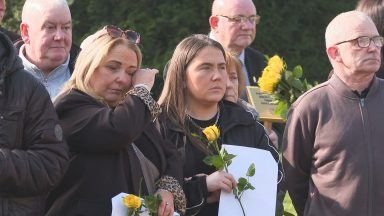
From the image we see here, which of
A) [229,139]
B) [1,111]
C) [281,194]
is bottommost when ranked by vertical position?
[281,194]

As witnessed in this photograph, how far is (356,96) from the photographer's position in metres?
5.08

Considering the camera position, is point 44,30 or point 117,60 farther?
point 44,30

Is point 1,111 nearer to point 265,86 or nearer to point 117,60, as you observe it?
point 117,60

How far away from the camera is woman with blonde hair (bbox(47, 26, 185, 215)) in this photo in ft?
14.5

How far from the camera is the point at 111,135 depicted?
4387 mm

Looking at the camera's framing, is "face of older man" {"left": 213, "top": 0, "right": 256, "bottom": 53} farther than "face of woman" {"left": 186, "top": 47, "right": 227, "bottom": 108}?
Yes

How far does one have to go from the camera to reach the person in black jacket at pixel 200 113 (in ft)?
16.7

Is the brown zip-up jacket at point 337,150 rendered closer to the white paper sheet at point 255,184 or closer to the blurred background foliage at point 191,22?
the white paper sheet at point 255,184

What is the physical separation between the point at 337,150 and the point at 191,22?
28.2ft

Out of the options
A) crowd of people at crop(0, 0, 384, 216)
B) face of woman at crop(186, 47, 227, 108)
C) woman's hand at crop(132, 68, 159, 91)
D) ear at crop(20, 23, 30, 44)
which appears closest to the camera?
crowd of people at crop(0, 0, 384, 216)

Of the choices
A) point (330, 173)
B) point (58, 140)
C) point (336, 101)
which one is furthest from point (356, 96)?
point (58, 140)

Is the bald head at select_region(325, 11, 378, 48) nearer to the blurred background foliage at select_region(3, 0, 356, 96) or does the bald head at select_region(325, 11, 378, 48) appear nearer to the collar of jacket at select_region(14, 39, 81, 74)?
the collar of jacket at select_region(14, 39, 81, 74)

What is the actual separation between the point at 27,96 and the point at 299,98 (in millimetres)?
1729

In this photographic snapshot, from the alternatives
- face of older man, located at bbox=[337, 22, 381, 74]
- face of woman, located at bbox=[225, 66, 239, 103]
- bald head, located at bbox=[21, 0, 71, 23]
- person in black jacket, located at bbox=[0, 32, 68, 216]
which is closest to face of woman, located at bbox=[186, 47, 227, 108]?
face of woman, located at bbox=[225, 66, 239, 103]
